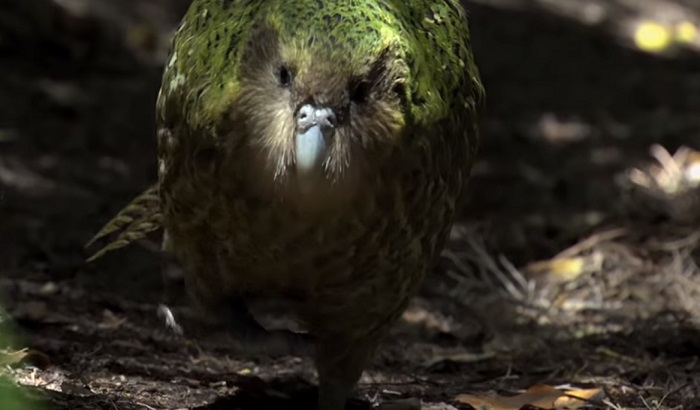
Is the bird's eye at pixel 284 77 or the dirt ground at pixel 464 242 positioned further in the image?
the dirt ground at pixel 464 242

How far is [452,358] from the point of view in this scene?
530cm

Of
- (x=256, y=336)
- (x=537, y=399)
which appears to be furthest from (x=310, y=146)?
(x=537, y=399)

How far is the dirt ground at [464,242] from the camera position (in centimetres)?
482

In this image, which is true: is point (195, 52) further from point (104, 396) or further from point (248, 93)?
point (104, 396)

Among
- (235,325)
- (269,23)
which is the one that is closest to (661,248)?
(235,325)

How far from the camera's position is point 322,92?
3.43m

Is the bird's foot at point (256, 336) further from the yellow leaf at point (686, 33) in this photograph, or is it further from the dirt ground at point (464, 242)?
the yellow leaf at point (686, 33)

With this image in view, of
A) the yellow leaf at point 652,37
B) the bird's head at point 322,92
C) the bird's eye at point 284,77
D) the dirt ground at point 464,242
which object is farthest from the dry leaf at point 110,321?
the yellow leaf at point 652,37

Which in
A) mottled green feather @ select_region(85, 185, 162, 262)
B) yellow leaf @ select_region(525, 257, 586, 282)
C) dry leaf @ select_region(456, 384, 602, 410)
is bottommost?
yellow leaf @ select_region(525, 257, 586, 282)

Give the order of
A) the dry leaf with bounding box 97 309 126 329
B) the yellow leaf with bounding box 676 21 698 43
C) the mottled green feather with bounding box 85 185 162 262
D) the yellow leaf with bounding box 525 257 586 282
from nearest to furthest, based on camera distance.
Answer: the mottled green feather with bounding box 85 185 162 262
the dry leaf with bounding box 97 309 126 329
the yellow leaf with bounding box 525 257 586 282
the yellow leaf with bounding box 676 21 698 43

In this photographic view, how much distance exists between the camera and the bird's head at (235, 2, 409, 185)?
3430 mm

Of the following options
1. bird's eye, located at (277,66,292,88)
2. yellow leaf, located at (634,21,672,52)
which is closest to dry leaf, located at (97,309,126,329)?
bird's eye, located at (277,66,292,88)

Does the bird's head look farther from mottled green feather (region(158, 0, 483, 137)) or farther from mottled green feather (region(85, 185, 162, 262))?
mottled green feather (region(85, 185, 162, 262))

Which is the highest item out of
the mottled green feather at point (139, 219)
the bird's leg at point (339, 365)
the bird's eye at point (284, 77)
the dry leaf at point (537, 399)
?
the bird's eye at point (284, 77)
